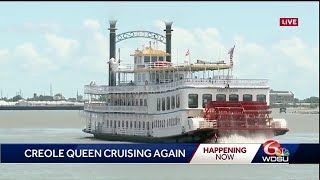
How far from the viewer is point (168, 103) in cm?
5703

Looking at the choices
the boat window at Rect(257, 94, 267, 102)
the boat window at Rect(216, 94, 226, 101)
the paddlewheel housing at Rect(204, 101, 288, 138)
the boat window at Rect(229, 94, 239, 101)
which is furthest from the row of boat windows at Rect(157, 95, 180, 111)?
the boat window at Rect(257, 94, 267, 102)

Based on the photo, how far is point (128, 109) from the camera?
210ft

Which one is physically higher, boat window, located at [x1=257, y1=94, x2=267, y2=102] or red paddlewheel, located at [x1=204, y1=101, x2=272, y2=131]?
boat window, located at [x1=257, y1=94, x2=267, y2=102]

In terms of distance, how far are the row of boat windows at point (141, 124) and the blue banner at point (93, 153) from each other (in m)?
25.5

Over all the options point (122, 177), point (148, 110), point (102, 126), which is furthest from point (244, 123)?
point (102, 126)

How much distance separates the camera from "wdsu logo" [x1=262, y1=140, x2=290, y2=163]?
29.1 m

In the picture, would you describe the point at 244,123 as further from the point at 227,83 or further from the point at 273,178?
the point at 273,178

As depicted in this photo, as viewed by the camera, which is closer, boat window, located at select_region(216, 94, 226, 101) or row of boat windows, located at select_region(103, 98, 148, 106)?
boat window, located at select_region(216, 94, 226, 101)

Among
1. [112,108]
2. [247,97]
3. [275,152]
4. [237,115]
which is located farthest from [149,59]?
[275,152]

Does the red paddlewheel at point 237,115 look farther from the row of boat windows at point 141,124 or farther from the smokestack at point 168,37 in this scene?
the smokestack at point 168,37

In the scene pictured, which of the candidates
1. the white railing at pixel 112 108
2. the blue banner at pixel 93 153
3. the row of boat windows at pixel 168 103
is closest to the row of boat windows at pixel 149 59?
the white railing at pixel 112 108

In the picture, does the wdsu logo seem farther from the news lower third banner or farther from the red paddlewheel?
the red paddlewheel

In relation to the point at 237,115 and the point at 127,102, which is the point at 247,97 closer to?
the point at 237,115

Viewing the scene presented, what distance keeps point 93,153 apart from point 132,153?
3.81 feet
